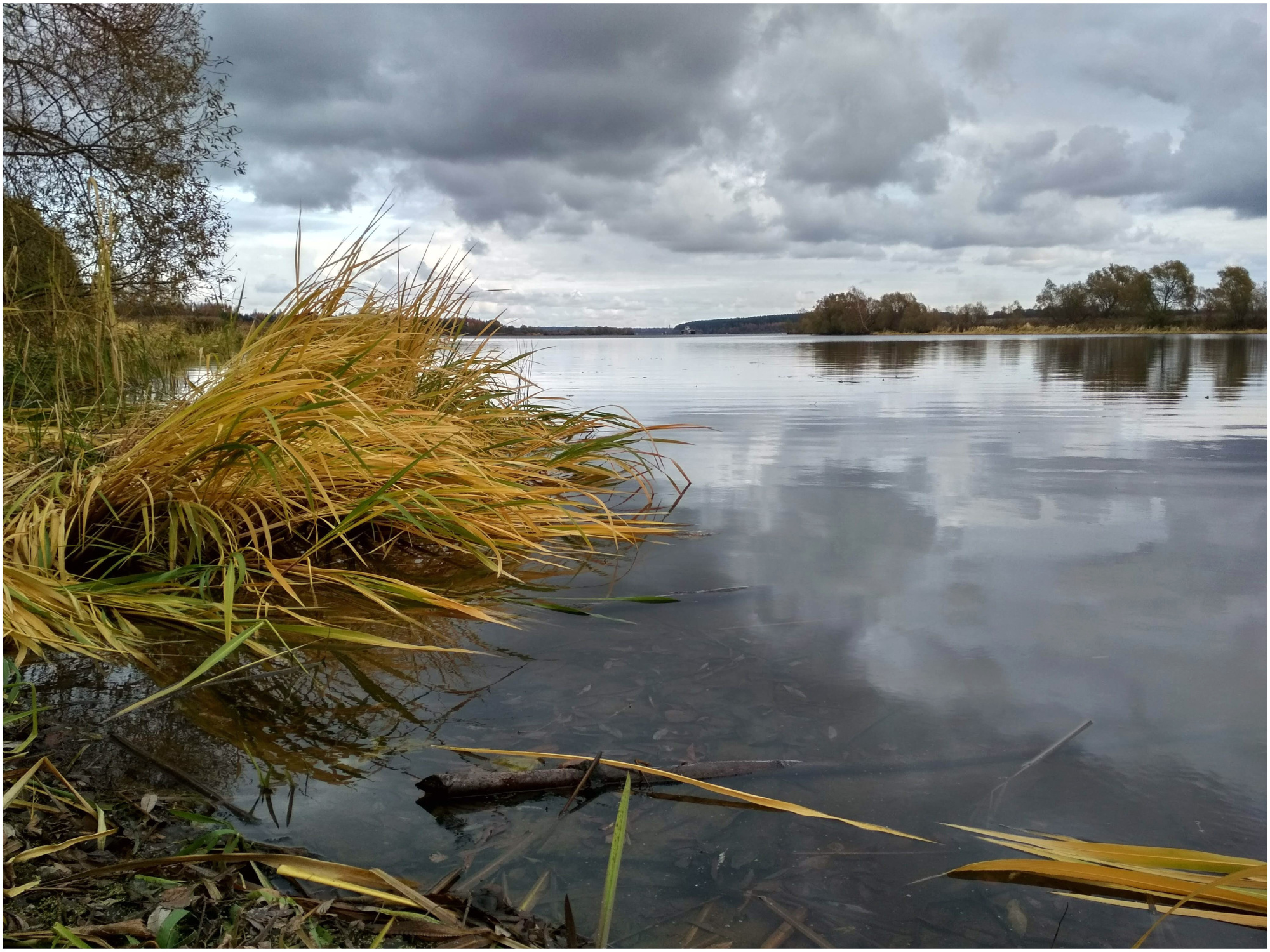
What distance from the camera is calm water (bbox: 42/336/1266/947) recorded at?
3.20 ft

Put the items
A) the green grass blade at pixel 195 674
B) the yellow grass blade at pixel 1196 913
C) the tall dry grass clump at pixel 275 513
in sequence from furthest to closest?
1. the tall dry grass clump at pixel 275 513
2. the green grass blade at pixel 195 674
3. the yellow grass blade at pixel 1196 913

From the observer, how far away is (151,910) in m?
0.88

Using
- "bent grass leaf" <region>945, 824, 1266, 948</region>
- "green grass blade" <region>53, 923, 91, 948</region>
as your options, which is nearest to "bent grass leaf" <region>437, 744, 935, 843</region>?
"bent grass leaf" <region>945, 824, 1266, 948</region>

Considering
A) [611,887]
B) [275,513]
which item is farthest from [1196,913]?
[275,513]

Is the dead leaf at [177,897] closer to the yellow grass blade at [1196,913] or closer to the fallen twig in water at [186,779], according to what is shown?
the fallen twig in water at [186,779]

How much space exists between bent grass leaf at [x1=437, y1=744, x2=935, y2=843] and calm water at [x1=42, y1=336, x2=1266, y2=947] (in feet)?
0.05

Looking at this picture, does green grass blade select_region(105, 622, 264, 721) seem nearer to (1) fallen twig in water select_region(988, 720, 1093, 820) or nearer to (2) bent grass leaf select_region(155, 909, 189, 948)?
(2) bent grass leaf select_region(155, 909, 189, 948)

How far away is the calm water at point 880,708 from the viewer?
0.98 metres

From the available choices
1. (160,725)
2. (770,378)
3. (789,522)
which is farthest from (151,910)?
(770,378)

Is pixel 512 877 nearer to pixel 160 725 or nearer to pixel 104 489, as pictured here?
pixel 160 725

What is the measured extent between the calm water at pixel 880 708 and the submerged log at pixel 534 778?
0.11 ft

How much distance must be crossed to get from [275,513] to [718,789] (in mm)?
1733

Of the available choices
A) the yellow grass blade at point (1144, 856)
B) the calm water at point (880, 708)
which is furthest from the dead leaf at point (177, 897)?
the yellow grass blade at point (1144, 856)

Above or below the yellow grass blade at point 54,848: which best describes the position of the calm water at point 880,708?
below
